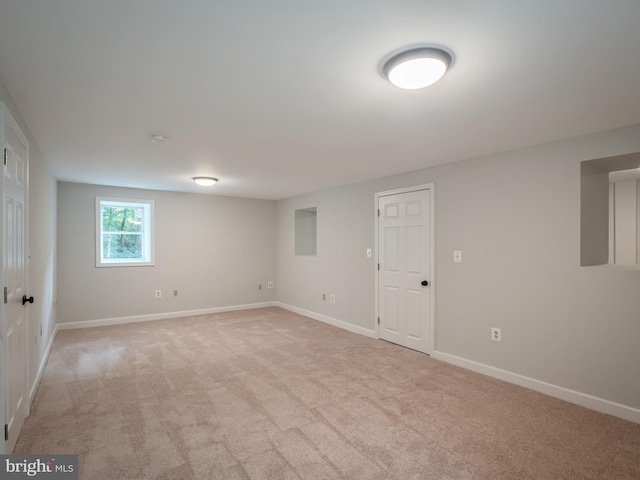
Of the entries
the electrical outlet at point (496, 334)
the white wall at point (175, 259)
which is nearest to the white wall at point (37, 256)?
the white wall at point (175, 259)

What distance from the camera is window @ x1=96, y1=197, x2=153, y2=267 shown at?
5.68 m

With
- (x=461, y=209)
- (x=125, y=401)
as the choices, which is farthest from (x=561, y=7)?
(x=125, y=401)

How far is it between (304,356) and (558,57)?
361cm

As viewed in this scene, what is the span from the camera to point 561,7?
135cm

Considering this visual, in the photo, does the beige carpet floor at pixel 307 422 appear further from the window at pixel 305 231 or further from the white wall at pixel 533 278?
the window at pixel 305 231

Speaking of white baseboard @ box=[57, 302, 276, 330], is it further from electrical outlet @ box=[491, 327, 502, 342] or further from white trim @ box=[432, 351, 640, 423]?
electrical outlet @ box=[491, 327, 502, 342]

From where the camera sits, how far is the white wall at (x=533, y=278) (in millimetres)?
2727

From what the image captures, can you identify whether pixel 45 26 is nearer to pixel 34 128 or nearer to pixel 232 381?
pixel 34 128

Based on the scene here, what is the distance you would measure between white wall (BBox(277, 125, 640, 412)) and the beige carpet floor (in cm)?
32

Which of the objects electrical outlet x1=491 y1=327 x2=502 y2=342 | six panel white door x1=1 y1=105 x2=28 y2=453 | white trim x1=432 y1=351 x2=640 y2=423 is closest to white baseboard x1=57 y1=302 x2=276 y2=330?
six panel white door x1=1 y1=105 x2=28 y2=453

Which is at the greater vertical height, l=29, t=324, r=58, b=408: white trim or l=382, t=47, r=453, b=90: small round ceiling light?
l=382, t=47, r=453, b=90: small round ceiling light

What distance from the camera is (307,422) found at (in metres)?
2.57

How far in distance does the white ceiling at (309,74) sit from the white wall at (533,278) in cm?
29

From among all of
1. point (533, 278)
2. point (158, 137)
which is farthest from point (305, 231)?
point (533, 278)
